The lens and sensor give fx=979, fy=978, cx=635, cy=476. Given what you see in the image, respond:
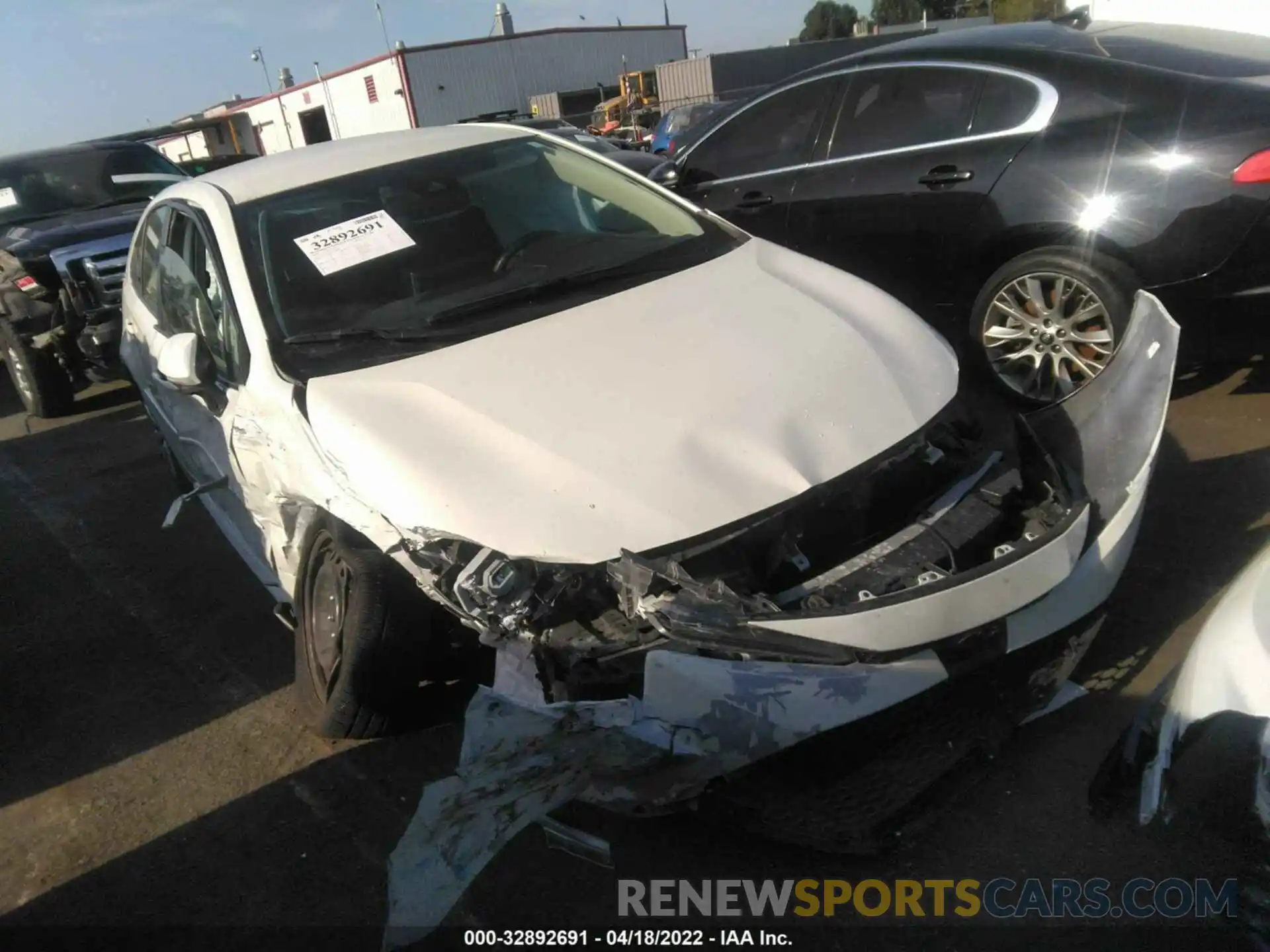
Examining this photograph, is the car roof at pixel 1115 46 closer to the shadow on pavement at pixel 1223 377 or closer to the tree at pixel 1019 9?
the shadow on pavement at pixel 1223 377

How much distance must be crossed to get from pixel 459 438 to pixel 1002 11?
48.0 meters

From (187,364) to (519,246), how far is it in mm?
1182

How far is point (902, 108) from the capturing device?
471 centimetres

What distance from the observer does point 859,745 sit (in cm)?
221

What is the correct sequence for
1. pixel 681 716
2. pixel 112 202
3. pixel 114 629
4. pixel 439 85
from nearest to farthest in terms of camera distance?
pixel 681 716 → pixel 114 629 → pixel 112 202 → pixel 439 85

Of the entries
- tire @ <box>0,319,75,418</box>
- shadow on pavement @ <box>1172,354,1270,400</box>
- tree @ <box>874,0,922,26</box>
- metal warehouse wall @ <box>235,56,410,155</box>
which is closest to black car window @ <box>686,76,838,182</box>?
shadow on pavement @ <box>1172,354,1270,400</box>

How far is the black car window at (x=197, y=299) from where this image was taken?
318 cm

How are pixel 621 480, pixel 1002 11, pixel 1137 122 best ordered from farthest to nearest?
pixel 1002 11 < pixel 1137 122 < pixel 621 480

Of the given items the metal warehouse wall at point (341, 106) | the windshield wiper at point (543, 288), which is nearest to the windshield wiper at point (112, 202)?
the windshield wiper at point (543, 288)

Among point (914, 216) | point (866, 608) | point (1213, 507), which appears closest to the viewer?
point (866, 608)

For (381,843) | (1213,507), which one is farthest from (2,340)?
(1213,507)

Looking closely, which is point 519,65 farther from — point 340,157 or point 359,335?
point 359,335

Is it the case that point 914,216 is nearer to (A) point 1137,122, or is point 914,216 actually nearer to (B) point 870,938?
(A) point 1137,122

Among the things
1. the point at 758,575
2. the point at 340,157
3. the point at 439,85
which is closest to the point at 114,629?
the point at 340,157
